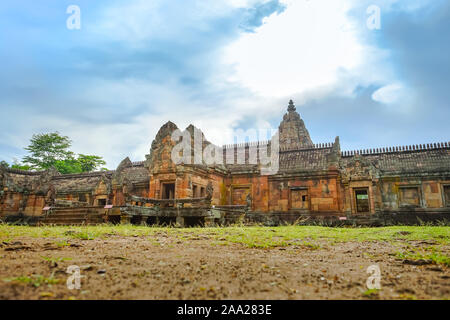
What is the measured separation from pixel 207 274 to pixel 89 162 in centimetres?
4248

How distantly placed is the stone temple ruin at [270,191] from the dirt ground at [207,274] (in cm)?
846

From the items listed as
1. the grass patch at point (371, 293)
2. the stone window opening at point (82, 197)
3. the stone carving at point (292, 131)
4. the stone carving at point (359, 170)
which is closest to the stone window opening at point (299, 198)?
the stone carving at point (359, 170)

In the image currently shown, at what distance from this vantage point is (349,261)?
16.1ft

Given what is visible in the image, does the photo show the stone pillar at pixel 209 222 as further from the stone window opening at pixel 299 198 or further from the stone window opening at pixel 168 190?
the stone window opening at pixel 299 198

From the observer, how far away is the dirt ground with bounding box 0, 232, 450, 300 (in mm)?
2986

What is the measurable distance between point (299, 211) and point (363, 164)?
5.38 metres

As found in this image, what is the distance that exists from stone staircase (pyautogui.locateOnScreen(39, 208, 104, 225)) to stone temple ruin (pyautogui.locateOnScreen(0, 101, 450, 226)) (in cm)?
5

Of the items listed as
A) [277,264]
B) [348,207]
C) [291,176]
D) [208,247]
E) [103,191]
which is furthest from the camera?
[103,191]

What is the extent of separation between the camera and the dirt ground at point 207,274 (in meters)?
2.99

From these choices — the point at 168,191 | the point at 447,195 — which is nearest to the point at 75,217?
the point at 168,191

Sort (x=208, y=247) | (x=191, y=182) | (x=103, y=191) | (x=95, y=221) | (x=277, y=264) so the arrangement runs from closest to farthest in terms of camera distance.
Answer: (x=277, y=264)
(x=208, y=247)
(x=95, y=221)
(x=191, y=182)
(x=103, y=191)

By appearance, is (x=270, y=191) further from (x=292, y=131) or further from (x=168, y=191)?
(x=292, y=131)
